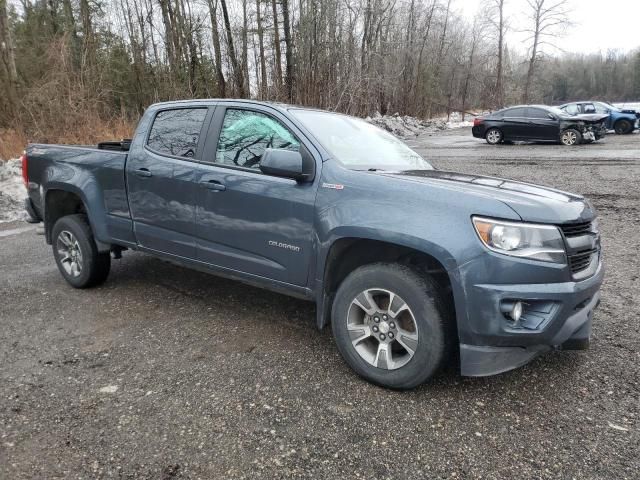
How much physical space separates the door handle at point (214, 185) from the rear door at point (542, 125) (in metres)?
18.2

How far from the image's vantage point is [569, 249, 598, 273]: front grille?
2.69 meters

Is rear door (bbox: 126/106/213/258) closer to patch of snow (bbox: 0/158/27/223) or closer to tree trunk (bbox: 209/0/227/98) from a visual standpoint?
patch of snow (bbox: 0/158/27/223)

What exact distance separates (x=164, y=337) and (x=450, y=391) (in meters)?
2.17

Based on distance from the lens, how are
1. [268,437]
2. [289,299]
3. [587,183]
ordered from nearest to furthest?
[268,437] < [289,299] < [587,183]

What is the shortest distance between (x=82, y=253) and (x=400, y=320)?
11.0 ft

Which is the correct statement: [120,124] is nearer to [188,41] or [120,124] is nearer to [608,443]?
[188,41]

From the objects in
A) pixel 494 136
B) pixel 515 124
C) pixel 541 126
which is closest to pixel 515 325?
pixel 541 126

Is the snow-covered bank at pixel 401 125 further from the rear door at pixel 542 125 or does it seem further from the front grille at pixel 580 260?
the front grille at pixel 580 260

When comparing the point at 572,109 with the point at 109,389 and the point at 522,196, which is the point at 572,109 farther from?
the point at 109,389

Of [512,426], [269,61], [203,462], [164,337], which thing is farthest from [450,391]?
[269,61]

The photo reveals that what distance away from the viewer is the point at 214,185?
3641mm

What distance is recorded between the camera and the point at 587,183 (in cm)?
1024

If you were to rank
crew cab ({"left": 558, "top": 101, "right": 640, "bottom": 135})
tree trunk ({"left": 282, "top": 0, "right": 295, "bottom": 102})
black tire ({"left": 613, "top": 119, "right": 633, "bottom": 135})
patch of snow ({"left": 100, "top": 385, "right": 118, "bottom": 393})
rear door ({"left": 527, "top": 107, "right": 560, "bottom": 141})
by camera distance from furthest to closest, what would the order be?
black tire ({"left": 613, "top": 119, "right": 633, "bottom": 135}), crew cab ({"left": 558, "top": 101, "right": 640, "bottom": 135}), tree trunk ({"left": 282, "top": 0, "right": 295, "bottom": 102}), rear door ({"left": 527, "top": 107, "right": 560, "bottom": 141}), patch of snow ({"left": 100, "top": 385, "right": 118, "bottom": 393})

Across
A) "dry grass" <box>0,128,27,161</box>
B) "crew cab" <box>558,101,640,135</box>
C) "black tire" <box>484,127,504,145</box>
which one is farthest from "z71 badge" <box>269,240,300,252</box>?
"crew cab" <box>558,101,640,135</box>
